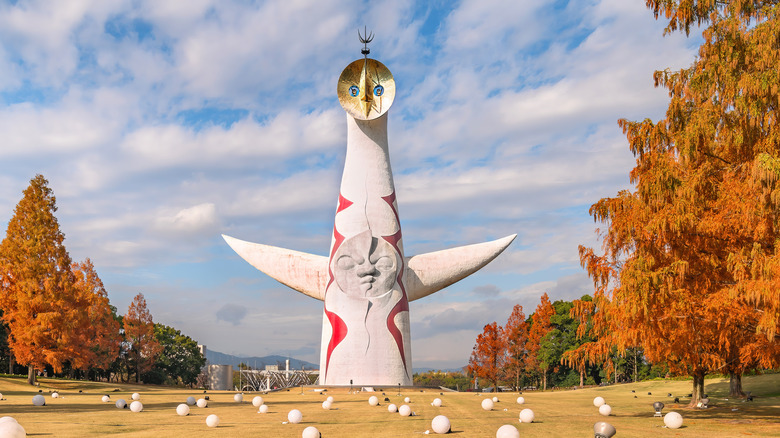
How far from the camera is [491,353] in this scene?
168 ft

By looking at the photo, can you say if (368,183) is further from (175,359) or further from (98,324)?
(175,359)

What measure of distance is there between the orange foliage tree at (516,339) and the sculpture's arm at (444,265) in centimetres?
1896

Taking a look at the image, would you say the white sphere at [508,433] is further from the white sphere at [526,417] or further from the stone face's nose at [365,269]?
the stone face's nose at [365,269]

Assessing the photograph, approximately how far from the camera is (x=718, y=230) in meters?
12.9

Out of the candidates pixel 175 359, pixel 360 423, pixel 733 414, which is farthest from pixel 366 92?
pixel 175 359

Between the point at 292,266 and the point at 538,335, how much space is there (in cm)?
2469

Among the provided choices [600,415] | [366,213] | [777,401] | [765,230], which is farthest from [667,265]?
[366,213]

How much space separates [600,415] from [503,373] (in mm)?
35056

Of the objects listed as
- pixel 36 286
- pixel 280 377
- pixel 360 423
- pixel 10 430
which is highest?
pixel 36 286

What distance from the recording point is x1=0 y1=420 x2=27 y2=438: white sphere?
9.01 meters

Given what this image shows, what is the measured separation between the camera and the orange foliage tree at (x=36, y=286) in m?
32.2

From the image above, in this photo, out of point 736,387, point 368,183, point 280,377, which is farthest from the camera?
point 280,377

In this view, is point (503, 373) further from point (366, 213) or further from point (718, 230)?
point (718, 230)

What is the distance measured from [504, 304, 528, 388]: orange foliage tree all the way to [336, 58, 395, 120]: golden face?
2588 centimetres
